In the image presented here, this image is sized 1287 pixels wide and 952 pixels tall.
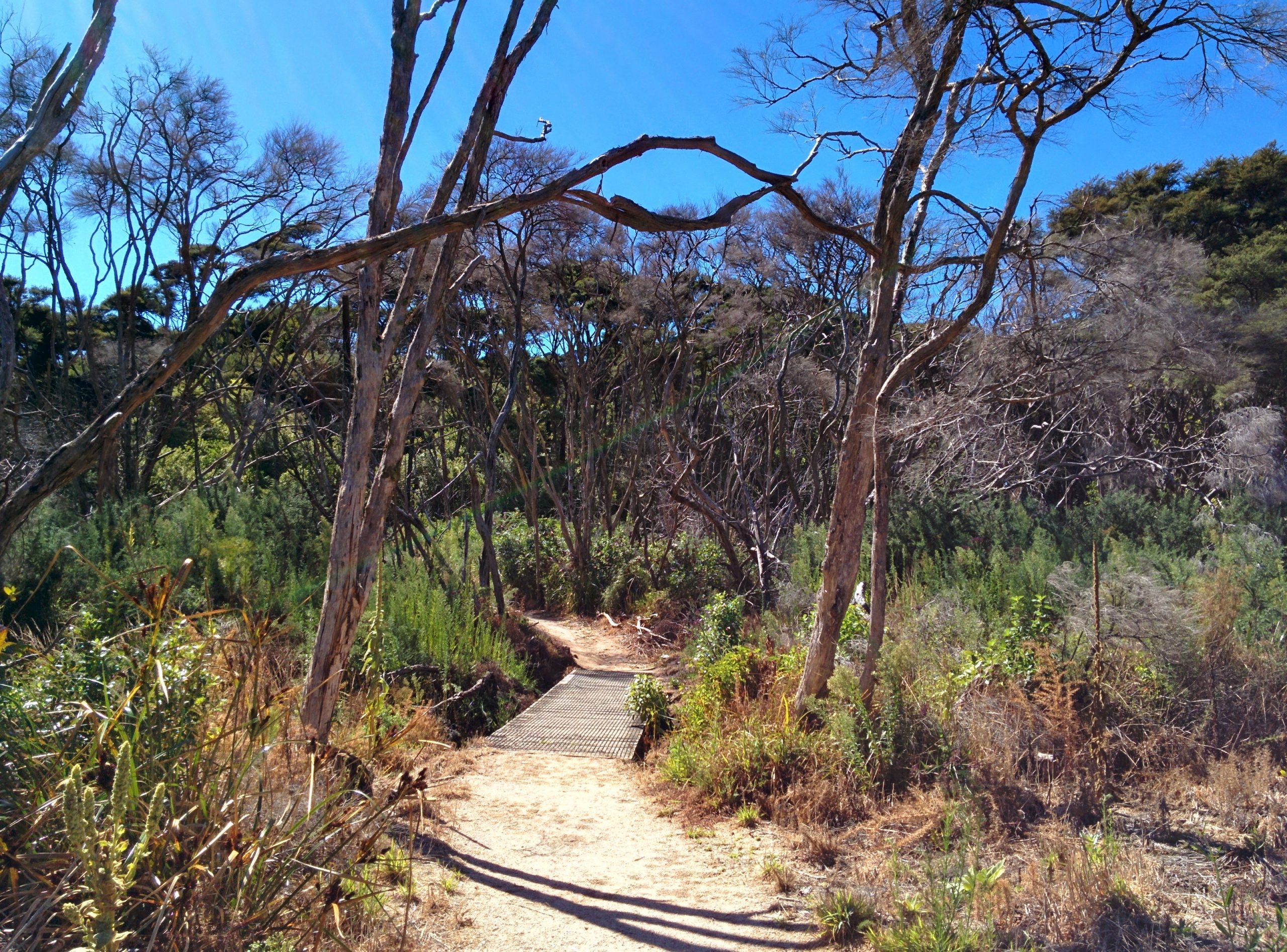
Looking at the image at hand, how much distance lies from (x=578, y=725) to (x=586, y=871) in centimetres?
312

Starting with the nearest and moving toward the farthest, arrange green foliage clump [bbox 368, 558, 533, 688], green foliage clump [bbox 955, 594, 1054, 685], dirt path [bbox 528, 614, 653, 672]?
green foliage clump [bbox 955, 594, 1054, 685], green foliage clump [bbox 368, 558, 533, 688], dirt path [bbox 528, 614, 653, 672]

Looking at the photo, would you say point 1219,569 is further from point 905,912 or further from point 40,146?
point 40,146

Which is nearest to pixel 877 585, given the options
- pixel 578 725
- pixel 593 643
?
pixel 578 725

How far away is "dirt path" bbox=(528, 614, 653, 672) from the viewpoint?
1105 centimetres

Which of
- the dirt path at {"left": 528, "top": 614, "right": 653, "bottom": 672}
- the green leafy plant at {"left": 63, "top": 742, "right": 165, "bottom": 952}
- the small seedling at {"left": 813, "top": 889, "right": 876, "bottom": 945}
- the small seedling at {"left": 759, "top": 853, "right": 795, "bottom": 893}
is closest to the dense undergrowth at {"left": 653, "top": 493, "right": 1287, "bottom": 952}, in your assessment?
the small seedling at {"left": 813, "top": 889, "right": 876, "bottom": 945}

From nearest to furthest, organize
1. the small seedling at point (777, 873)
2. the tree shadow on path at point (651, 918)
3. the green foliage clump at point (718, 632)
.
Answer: the tree shadow on path at point (651, 918) < the small seedling at point (777, 873) < the green foliage clump at point (718, 632)

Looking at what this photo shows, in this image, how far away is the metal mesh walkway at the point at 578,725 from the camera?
269 inches

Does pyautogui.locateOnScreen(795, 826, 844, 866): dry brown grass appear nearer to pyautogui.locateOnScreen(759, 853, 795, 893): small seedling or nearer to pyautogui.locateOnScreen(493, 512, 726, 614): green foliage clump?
pyautogui.locateOnScreen(759, 853, 795, 893): small seedling

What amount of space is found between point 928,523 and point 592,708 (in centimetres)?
474

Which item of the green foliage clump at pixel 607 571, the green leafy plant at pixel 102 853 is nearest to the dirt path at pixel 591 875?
the green leafy plant at pixel 102 853

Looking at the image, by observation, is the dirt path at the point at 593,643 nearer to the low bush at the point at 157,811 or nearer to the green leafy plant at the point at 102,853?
the low bush at the point at 157,811

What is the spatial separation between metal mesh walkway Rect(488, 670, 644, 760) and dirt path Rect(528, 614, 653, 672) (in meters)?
1.62

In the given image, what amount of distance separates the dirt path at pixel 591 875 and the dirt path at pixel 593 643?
485cm

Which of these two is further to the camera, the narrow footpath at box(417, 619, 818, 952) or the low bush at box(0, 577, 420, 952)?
the narrow footpath at box(417, 619, 818, 952)
